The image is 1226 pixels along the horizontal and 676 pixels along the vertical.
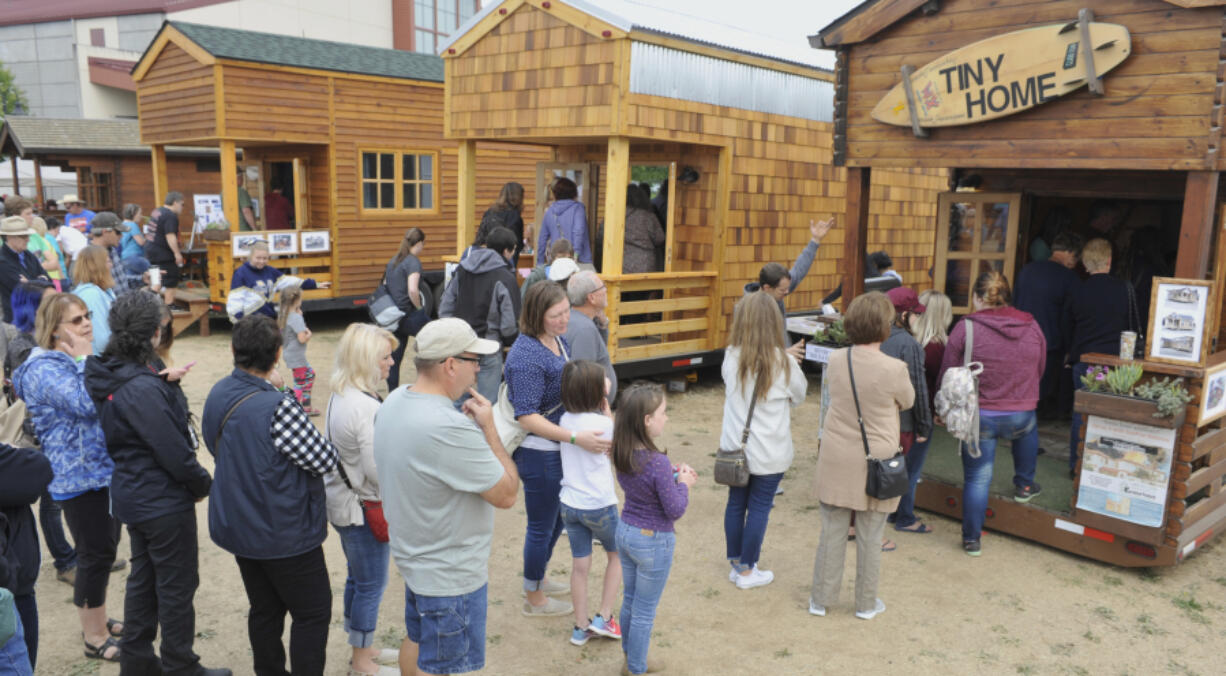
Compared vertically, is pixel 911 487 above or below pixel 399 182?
below

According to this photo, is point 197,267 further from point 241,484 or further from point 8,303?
point 241,484

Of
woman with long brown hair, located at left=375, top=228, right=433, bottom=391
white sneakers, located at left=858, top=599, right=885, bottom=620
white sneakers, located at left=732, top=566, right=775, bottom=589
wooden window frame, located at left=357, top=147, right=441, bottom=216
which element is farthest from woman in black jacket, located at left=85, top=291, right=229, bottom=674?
wooden window frame, located at left=357, top=147, right=441, bottom=216

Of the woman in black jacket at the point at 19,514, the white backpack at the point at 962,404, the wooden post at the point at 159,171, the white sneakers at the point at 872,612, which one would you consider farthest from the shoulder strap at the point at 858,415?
the wooden post at the point at 159,171

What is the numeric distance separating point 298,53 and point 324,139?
137cm

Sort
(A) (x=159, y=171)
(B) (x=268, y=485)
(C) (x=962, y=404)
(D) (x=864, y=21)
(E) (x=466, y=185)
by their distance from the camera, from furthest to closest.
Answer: (A) (x=159, y=171)
(E) (x=466, y=185)
(D) (x=864, y=21)
(C) (x=962, y=404)
(B) (x=268, y=485)

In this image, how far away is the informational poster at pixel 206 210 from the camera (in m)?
14.4

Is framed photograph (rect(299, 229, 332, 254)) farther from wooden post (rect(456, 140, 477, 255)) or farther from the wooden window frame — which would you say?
wooden post (rect(456, 140, 477, 255))

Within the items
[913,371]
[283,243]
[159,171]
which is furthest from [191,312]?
[913,371]

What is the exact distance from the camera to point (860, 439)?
4387mm

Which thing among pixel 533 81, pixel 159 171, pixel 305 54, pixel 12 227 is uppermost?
pixel 305 54

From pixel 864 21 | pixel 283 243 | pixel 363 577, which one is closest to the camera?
pixel 363 577

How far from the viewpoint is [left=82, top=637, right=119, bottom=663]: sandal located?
13.2 ft

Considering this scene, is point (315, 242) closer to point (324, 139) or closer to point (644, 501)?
point (324, 139)

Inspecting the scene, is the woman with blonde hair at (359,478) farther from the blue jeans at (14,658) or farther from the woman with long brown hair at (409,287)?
the woman with long brown hair at (409,287)
